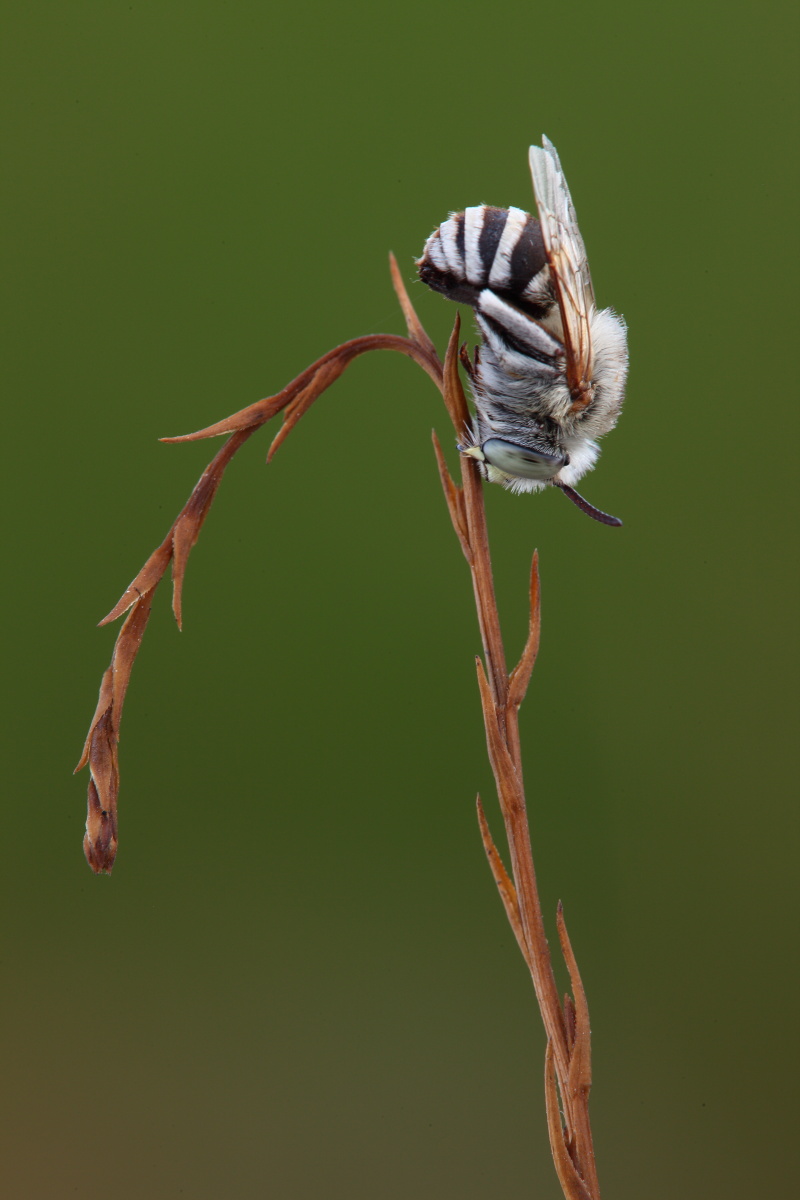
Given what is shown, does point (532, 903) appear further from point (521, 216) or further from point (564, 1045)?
point (521, 216)

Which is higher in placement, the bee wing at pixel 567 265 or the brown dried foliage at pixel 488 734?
the bee wing at pixel 567 265

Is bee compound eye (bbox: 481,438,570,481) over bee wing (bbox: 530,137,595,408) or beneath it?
beneath

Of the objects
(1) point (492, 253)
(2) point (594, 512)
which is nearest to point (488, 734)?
(2) point (594, 512)

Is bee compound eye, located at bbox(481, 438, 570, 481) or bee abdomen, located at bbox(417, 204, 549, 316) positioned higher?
bee abdomen, located at bbox(417, 204, 549, 316)
